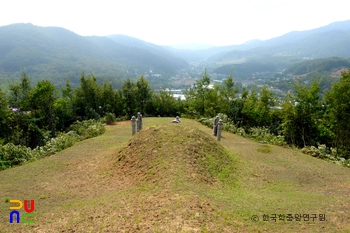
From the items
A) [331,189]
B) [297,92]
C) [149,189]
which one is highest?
[297,92]

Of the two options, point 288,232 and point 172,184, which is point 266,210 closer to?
point 288,232

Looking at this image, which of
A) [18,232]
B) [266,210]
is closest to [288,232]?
[266,210]

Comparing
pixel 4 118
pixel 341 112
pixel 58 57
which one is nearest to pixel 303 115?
pixel 341 112

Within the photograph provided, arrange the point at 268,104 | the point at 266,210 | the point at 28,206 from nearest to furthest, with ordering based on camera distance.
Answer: the point at 266,210
the point at 28,206
the point at 268,104

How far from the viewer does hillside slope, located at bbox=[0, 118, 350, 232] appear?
18.3 ft

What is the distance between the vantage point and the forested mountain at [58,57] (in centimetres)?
8538

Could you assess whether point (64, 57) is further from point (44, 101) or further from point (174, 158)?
point (174, 158)

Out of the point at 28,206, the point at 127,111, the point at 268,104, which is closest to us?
the point at 28,206

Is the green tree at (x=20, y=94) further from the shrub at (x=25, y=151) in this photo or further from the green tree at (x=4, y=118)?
the shrub at (x=25, y=151)

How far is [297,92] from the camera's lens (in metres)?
18.1

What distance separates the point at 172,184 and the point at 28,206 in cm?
479

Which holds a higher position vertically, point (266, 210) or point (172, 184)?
point (172, 184)

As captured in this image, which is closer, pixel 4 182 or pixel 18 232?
pixel 18 232

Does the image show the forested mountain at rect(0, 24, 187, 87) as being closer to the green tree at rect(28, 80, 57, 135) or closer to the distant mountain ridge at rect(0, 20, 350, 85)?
the distant mountain ridge at rect(0, 20, 350, 85)
